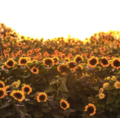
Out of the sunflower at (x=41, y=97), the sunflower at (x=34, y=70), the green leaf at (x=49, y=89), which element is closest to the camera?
the sunflower at (x=41, y=97)

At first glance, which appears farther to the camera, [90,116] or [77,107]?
[77,107]

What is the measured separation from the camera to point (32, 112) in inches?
133

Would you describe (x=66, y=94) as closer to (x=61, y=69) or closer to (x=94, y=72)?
(x=61, y=69)

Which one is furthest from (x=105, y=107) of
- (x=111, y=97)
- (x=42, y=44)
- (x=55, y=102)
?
(x=42, y=44)

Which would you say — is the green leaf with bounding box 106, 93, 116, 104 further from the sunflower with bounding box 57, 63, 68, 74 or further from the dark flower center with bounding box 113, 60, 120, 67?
the sunflower with bounding box 57, 63, 68, 74

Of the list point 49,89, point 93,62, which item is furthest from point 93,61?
point 49,89

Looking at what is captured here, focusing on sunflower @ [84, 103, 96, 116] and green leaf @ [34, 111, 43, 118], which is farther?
sunflower @ [84, 103, 96, 116]

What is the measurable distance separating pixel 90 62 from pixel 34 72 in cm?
93

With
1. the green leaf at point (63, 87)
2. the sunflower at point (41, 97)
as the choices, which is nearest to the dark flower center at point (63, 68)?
the green leaf at point (63, 87)

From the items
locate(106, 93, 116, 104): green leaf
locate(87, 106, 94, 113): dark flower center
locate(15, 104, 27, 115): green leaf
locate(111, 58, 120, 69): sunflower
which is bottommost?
locate(87, 106, 94, 113): dark flower center

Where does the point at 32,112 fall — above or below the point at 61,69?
below

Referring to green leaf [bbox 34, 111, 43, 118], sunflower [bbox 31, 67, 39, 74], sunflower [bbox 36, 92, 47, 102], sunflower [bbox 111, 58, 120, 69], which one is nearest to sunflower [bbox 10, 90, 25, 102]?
sunflower [bbox 36, 92, 47, 102]

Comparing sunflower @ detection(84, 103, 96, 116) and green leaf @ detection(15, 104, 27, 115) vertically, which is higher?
green leaf @ detection(15, 104, 27, 115)

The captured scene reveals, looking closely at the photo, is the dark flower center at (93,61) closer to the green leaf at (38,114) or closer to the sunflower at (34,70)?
the sunflower at (34,70)
